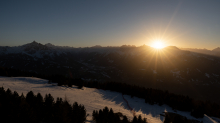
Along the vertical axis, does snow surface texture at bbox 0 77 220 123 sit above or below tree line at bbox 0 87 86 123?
below

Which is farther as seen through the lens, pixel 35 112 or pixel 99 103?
pixel 99 103

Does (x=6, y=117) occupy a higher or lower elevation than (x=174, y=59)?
lower

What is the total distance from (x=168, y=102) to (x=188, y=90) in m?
96.2

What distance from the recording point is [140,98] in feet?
52.6

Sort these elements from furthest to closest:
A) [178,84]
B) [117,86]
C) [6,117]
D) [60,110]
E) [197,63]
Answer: [197,63] → [178,84] → [117,86] → [60,110] → [6,117]

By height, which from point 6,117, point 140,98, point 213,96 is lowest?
point 213,96

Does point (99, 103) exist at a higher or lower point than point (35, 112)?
lower

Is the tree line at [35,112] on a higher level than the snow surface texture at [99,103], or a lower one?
higher

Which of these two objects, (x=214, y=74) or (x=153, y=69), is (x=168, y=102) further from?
(x=214, y=74)

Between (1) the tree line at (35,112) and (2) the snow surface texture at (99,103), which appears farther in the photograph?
(2) the snow surface texture at (99,103)

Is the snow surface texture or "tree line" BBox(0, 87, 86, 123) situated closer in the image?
"tree line" BBox(0, 87, 86, 123)

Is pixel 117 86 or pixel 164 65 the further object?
pixel 164 65

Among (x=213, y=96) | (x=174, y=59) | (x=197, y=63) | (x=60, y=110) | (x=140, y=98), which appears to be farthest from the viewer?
(x=174, y=59)

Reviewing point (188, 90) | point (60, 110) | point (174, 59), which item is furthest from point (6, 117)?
point (174, 59)
